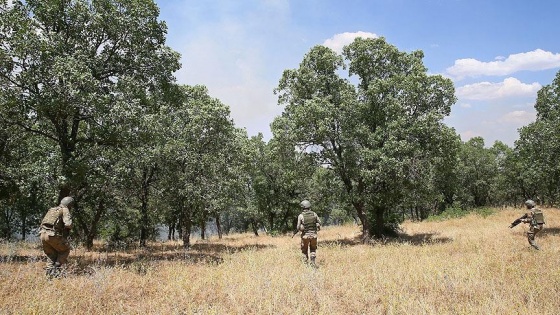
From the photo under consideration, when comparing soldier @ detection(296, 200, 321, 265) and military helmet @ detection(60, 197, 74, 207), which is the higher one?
military helmet @ detection(60, 197, 74, 207)

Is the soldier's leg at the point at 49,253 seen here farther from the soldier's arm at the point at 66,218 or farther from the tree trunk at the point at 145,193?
the tree trunk at the point at 145,193

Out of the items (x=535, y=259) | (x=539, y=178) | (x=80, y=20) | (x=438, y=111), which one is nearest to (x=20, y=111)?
(x=80, y=20)

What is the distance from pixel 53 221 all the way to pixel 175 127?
32.8 ft

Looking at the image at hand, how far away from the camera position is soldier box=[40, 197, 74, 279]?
9.30 m

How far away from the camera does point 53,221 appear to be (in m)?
9.37

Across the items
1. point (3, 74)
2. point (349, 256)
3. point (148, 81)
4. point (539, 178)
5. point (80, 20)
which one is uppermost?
point (80, 20)

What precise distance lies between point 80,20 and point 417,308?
1324 centimetres

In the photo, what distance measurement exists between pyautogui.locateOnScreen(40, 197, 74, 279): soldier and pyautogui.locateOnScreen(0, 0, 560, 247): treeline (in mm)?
1034

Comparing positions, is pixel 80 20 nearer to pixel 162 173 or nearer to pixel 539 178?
pixel 162 173

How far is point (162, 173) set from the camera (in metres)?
19.9

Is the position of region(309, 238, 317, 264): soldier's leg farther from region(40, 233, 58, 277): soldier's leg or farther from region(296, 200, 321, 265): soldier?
region(40, 233, 58, 277): soldier's leg

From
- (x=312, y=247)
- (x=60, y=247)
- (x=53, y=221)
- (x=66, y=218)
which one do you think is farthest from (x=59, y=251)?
(x=312, y=247)

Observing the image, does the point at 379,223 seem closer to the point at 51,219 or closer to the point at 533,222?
the point at 533,222

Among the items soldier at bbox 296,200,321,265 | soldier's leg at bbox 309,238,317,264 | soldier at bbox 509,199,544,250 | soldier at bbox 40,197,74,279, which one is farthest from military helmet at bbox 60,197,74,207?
soldier at bbox 509,199,544,250
